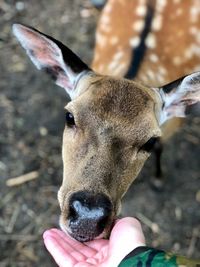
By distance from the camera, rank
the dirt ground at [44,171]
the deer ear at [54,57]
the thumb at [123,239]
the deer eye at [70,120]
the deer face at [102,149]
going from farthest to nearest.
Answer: the dirt ground at [44,171] → the deer ear at [54,57] → the deer eye at [70,120] → the deer face at [102,149] → the thumb at [123,239]

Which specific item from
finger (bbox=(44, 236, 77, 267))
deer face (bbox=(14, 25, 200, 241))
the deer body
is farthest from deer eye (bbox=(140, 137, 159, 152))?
the deer body

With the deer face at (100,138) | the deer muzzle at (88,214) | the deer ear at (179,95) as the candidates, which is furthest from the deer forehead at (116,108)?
the deer muzzle at (88,214)

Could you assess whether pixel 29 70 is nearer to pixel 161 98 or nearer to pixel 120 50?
pixel 120 50

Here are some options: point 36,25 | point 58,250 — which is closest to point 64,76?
point 58,250

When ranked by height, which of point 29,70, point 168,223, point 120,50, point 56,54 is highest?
point 56,54

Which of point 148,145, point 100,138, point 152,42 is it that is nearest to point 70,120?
point 100,138

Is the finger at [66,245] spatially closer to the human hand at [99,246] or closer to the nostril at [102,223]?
the human hand at [99,246]
